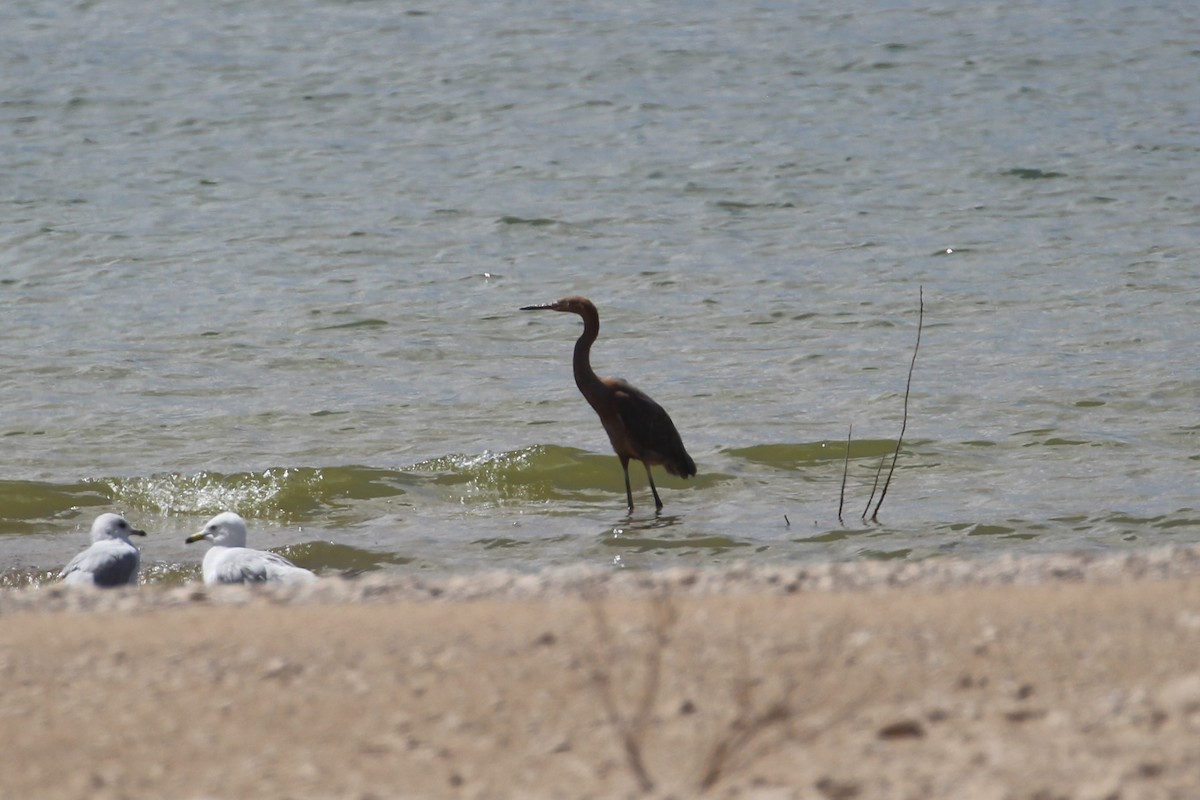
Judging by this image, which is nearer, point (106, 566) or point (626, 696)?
point (626, 696)

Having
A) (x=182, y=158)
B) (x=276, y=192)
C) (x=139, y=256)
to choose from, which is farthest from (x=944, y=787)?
(x=182, y=158)

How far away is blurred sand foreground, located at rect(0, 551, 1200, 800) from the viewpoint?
415 centimetres

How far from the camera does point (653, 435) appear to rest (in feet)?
38.1

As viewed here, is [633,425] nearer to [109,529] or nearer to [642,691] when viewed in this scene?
[109,529]

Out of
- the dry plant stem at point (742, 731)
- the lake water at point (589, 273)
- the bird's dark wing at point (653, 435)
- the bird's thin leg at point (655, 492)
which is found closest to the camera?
the dry plant stem at point (742, 731)

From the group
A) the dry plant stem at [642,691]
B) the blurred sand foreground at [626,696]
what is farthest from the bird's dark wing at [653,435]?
the dry plant stem at [642,691]

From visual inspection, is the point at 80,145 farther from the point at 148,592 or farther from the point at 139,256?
the point at 148,592

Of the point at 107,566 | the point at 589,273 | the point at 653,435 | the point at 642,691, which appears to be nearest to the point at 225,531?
the point at 107,566

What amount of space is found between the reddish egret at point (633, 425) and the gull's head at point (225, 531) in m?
3.00

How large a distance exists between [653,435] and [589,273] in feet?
19.2

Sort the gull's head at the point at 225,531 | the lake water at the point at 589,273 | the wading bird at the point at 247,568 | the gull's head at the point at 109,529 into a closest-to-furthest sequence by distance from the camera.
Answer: the wading bird at the point at 247,568
the gull's head at the point at 109,529
the gull's head at the point at 225,531
the lake water at the point at 589,273

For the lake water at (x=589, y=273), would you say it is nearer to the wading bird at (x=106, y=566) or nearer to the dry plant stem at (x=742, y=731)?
the wading bird at (x=106, y=566)

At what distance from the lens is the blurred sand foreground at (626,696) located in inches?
163

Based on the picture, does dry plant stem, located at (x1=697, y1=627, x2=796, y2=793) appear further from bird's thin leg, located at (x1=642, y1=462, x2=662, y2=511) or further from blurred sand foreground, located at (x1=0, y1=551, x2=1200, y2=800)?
bird's thin leg, located at (x1=642, y1=462, x2=662, y2=511)
